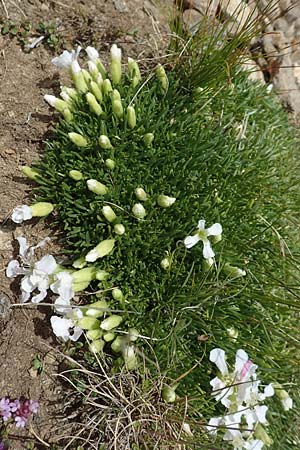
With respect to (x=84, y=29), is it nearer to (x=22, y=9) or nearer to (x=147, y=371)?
(x=22, y=9)

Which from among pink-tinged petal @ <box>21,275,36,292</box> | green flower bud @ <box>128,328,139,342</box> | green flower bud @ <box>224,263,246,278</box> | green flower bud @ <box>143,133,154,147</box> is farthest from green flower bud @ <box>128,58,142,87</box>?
green flower bud @ <box>128,328,139,342</box>

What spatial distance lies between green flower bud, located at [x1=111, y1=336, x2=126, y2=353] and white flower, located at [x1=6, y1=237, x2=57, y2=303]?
17.7 inches

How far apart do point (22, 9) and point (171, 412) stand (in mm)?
2683

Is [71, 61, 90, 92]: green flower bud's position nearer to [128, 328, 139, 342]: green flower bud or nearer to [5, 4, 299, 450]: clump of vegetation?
[5, 4, 299, 450]: clump of vegetation

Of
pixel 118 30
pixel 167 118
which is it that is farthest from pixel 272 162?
pixel 118 30

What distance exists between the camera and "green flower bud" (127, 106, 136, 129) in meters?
2.86

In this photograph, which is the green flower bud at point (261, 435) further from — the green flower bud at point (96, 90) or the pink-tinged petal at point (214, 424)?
the green flower bud at point (96, 90)

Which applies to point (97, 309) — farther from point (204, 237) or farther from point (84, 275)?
point (204, 237)

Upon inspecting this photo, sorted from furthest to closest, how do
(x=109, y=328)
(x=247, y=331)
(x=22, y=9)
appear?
(x=22, y=9)
(x=247, y=331)
(x=109, y=328)

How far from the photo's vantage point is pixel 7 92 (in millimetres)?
3240

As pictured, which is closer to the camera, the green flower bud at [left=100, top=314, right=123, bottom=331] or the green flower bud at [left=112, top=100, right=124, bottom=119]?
the green flower bud at [left=100, top=314, right=123, bottom=331]

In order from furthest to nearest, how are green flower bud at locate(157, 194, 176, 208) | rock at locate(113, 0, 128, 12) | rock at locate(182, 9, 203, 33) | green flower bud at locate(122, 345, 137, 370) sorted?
rock at locate(182, 9, 203, 33) → rock at locate(113, 0, 128, 12) → green flower bud at locate(157, 194, 176, 208) → green flower bud at locate(122, 345, 137, 370)

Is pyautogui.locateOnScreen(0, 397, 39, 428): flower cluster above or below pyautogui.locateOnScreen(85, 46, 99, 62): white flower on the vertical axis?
below

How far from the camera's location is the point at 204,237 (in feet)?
9.05
